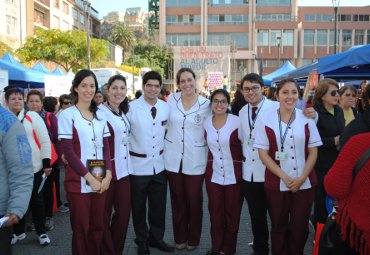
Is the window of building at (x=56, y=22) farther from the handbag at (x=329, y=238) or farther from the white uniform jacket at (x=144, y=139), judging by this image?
the handbag at (x=329, y=238)

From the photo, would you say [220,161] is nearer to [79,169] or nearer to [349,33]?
[79,169]

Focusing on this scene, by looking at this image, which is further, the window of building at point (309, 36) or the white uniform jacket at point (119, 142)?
the window of building at point (309, 36)

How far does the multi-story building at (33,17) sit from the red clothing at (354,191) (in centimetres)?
2927

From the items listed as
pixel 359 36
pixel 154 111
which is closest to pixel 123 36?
pixel 359 36

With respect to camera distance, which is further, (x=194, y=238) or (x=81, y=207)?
(x=194, y=238)

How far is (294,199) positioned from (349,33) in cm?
6830

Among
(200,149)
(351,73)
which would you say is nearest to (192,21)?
(351,73)

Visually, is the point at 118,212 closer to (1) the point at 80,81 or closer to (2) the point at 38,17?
(1) the point at 80,81

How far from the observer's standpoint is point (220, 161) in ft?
14.1

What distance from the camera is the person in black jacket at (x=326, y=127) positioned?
427 cm

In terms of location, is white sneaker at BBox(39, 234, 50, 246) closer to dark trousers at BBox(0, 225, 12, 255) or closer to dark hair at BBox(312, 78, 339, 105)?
dark trousers at BBox(0, 225, 12, 255)

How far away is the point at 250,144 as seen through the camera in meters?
4.07

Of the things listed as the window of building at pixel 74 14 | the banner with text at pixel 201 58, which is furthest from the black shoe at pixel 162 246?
the window of building at pixel 74 14

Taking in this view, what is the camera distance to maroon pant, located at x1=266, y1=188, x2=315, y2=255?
3.72m
